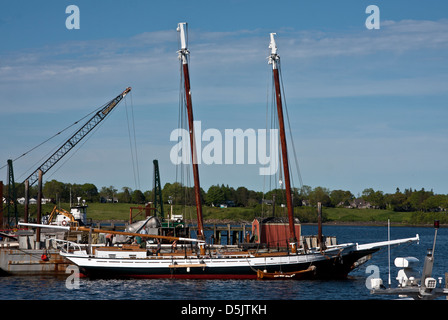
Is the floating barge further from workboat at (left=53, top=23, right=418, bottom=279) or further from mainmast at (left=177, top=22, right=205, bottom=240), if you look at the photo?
mainmast at (left=177, top=22, right=205, bottom=240)

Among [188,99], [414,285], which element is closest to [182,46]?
[188,99]

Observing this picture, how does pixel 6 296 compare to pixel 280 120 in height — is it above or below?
below

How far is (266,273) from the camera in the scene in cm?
6000

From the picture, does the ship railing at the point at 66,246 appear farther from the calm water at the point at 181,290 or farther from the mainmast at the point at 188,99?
the mainmast at the point at 188,99

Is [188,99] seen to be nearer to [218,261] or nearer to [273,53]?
[273,53]

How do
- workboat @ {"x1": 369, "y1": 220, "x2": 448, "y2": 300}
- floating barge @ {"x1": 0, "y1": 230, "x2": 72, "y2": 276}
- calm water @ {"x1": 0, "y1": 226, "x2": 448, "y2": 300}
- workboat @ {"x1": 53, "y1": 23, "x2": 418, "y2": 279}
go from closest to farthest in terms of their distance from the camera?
workboat @ {"x1": 369, "y1": 220, "x2": 448, "y2": 300}
calm water @ {"x1": 0, "y1": 226, "x2": 448, "y2": 300}
workboat @ {"x1": 53, "y1": 23, "x2": 418, "y2": 279}
floating barge @ {"x1": 0, "y1": 230, "x2": 72, "y2": 276}

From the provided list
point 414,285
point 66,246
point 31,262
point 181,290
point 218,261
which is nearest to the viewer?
point 414,285

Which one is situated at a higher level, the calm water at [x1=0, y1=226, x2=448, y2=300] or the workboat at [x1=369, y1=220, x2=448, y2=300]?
the workboat at [x1=369, y1=220, x2=448, y2=300]

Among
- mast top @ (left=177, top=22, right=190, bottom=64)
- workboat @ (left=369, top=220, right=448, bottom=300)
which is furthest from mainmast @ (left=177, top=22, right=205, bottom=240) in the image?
workboat @ (left=369, top=220, right=448, bottom=300)

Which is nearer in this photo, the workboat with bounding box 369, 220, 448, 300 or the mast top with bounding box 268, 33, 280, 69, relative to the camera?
the workboat with bounding box 369, 220, 448, 300

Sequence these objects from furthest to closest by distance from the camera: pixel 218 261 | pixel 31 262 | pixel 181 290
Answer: pixel 31 262, pixel 218 261, pixel 181 290
